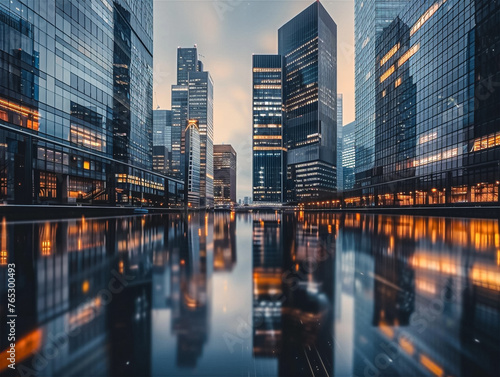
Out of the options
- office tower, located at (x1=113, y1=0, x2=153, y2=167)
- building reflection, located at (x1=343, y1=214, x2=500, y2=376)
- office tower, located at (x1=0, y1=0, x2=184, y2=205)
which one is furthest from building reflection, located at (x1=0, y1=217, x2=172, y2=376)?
office tower, located at (x1=113, y1=0, x2=153, y2=167)

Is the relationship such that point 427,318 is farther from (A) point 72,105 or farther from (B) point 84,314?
(A) point 72,105

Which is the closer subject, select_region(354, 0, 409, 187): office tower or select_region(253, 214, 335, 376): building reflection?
select_region(253, 214, 335, 376): building reflection

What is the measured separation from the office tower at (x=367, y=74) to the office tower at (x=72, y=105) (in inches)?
3133

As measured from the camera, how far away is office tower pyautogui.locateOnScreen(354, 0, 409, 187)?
8925 centimetres

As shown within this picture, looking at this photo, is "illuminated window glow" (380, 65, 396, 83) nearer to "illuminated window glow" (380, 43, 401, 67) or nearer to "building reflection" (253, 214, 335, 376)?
"illuminated window glow" (380, 43, 401, 67)

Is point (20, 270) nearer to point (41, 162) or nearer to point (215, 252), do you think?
point (215, 252)

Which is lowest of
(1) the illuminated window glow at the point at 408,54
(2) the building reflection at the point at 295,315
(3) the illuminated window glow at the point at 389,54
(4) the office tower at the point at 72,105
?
(2) the building reflection at the point at 295,315

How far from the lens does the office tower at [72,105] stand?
3306 centimetres

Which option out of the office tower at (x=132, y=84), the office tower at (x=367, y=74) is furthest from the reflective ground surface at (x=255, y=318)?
the office tower at (x=367, y=74)

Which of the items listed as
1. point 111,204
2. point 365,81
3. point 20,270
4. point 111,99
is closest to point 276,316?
point 20,270

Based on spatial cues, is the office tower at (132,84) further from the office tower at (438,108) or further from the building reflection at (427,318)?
the office tower at (438,108)

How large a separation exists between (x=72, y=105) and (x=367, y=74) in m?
100.0

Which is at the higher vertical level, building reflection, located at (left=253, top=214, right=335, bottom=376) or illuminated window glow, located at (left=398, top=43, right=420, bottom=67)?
illuminated window glow, located at (left=398, top=43, right=420, bottom=67)

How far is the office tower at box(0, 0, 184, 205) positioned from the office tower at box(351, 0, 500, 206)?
72.6 m
